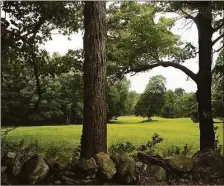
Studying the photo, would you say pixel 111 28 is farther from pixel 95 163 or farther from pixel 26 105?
pixel 95 163

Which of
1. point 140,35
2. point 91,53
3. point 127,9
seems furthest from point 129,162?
point 127,9

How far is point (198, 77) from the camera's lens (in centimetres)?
904

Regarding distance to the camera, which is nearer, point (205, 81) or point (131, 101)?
point (205, 81)

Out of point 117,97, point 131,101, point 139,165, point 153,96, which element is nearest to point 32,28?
point 117,97

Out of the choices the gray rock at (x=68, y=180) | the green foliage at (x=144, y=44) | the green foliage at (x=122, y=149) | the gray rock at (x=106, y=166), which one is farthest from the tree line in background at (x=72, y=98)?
the gray rock at (x=68, y=180)

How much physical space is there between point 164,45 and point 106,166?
16.6 ft

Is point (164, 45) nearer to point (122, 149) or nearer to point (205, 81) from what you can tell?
point (205, 81)

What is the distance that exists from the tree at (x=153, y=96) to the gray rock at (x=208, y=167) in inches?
116

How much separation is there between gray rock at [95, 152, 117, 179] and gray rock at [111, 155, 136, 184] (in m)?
0.10

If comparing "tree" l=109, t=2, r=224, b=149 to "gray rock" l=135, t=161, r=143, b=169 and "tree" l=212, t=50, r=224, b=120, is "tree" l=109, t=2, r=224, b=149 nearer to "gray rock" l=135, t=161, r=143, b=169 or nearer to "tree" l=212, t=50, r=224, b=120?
"tree" l=212, t=50, r=224, b=120

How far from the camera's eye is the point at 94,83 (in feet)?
22.4

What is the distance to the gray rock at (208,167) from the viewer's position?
6.25m

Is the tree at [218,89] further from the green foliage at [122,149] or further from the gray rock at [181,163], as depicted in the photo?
the gray rock at [181,163]

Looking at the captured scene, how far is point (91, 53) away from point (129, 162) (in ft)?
8.17
